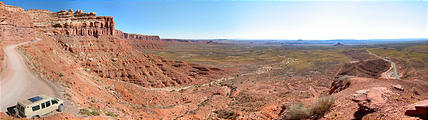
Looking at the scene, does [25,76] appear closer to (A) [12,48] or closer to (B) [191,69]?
(A) [12,48]

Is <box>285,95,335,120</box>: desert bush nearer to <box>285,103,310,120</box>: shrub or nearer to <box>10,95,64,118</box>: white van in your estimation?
<box>285,103,310,120</box>: shrub

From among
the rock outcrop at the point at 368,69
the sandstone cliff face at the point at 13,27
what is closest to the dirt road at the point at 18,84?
the sandstone cliff face at the point at 13,27

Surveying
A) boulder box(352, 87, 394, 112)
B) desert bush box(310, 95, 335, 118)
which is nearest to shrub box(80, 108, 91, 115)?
desert bush box(310, 95, 335, 118)

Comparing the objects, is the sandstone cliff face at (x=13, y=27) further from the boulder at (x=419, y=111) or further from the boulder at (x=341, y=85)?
the boulder at (x=341, y=85)

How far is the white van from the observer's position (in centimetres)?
904

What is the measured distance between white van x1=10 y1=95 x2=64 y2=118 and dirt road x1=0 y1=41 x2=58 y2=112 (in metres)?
1.61

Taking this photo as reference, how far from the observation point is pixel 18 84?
12.9m

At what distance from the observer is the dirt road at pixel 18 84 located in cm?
1113

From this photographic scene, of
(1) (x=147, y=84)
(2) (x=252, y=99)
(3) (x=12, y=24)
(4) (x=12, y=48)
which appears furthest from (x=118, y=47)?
(2) (x=252, y=99)

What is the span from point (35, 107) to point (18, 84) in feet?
19.8

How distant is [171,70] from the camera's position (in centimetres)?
4906

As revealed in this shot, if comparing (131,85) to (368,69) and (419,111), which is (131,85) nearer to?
(419,111)

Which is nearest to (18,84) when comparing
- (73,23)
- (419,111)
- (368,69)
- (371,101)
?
(419,111)

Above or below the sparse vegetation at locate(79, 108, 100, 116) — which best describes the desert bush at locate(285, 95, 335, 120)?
above
